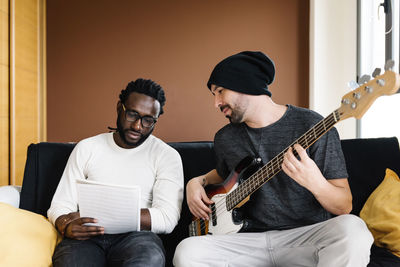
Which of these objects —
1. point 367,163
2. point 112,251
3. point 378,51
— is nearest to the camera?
point 112,251

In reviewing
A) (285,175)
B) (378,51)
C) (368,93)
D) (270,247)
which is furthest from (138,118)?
(378,51)

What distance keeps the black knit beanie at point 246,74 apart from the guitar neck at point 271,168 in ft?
1.16

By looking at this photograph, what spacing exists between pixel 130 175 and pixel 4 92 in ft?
6.51

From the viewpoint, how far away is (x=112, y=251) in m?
1.64

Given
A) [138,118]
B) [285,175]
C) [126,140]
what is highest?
[138,118]

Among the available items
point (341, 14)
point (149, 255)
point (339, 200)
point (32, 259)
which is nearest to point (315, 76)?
point (341, 14)

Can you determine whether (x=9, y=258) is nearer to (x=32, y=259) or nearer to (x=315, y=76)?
(x=32, y=259)

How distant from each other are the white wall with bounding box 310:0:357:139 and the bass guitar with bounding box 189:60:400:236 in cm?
166

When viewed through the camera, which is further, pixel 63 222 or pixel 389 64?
pixel 63 222

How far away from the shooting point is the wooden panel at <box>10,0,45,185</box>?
3.39 m

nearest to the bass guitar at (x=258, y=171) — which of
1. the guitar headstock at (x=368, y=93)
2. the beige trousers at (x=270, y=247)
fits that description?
the guitar headstock at (x=368, y=93)

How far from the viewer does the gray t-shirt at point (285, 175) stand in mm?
1589

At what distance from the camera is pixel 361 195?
1962 millimetres

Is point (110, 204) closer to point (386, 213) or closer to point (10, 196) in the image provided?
point (10, 196)
